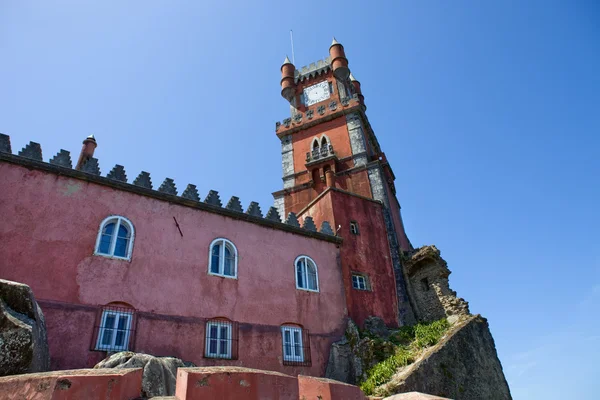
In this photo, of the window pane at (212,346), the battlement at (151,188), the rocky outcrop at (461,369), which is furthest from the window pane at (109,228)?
the rocky outcrop at (461,369)

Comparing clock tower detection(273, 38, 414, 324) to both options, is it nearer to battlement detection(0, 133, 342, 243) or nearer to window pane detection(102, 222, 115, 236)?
battlement detection(0, 133, 342, 243)

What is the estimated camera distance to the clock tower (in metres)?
18.1

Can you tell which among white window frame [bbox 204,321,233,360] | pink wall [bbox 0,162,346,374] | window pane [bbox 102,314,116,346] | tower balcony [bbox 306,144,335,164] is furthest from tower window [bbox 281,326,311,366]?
tower balcony [bbox 306,144,335,164]

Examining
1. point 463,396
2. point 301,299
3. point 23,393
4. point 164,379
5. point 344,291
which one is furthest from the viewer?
point 344,291

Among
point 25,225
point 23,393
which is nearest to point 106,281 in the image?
point 25,225

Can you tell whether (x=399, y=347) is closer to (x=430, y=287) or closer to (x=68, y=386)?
(x=430, y=287)

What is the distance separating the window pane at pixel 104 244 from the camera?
1220 centimetres

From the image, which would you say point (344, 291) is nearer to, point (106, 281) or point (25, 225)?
point (106, 281)

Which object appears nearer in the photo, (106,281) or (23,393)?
(23,393)

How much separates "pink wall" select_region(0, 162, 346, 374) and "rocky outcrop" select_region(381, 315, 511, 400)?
Result: 12.3ft

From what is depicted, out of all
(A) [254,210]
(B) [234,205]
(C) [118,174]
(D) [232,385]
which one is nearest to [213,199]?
(B) [234,205]

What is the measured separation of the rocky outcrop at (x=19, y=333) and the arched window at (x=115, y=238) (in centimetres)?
462

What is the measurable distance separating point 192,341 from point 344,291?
7089 millimetres

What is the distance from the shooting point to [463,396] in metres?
13.5
